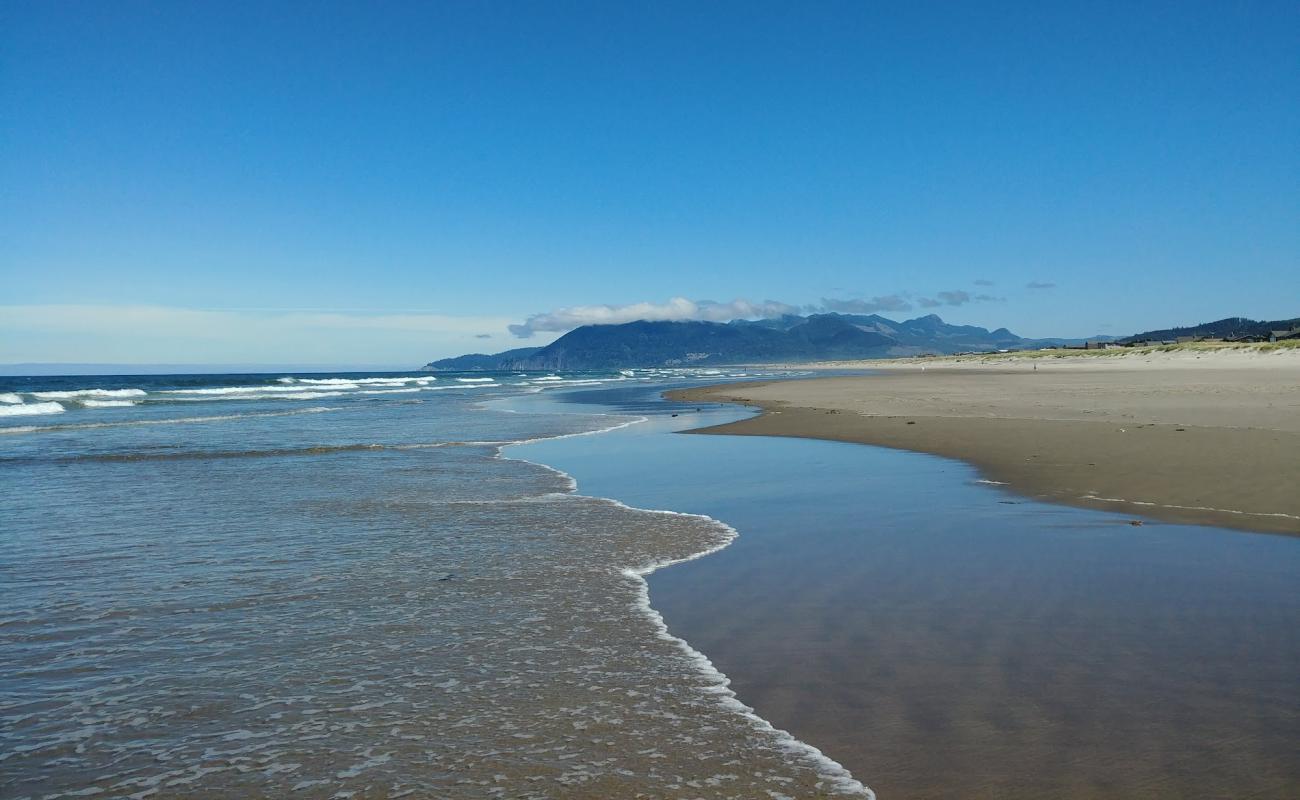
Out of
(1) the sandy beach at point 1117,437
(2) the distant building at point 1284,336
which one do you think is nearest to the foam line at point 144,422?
(1) the sandy beach at point 1117,437

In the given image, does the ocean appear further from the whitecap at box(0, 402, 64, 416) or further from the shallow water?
the whitecap at box(0, 402, 64, 416)

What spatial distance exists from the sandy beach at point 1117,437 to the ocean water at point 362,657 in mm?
5643

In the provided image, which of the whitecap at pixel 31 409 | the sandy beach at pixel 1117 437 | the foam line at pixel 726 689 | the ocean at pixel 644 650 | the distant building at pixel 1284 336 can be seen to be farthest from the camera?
the distant building at pixel 1284 336

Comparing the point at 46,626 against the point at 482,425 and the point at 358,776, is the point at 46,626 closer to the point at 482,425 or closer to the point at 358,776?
the point at 358,776

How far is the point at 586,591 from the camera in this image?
6574mm

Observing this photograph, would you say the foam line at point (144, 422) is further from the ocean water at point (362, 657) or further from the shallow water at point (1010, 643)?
the shallow water at point (1010, 643)

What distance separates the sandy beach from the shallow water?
1.48 meters

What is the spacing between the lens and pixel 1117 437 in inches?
613

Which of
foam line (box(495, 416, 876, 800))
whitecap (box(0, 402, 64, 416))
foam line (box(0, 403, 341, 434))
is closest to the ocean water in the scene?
foam line (box(495, 416, 876, 800))

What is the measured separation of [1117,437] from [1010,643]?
493 inches

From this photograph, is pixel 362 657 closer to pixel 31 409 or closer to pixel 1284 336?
pixel 31 409

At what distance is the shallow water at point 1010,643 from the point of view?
359 centimetres

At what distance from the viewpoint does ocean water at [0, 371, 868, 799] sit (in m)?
3.63

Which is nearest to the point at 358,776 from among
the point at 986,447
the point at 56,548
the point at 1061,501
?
the point at 56,548
